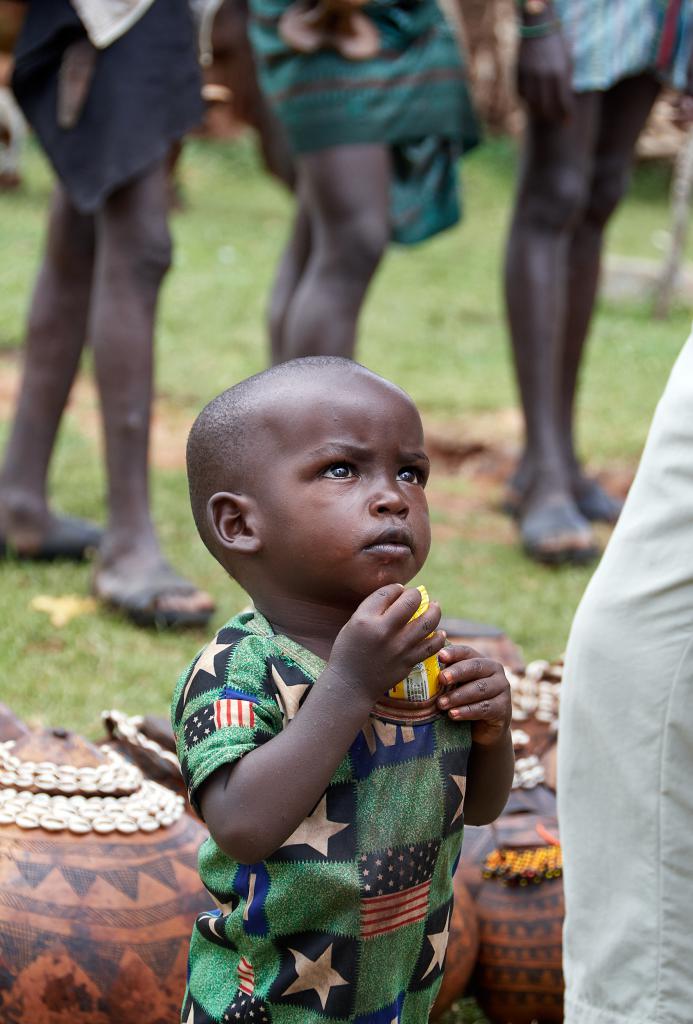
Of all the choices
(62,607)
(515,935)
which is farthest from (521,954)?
(62,607)

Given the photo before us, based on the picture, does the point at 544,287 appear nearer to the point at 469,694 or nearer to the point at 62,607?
the point at 62,607

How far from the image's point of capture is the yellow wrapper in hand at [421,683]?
1.55 meters

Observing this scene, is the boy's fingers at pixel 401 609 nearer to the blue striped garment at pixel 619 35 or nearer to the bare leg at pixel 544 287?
the bare leg at pixel 544 287

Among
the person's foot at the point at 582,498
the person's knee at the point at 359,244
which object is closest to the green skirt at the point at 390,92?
the person's knee at the point at 359,244

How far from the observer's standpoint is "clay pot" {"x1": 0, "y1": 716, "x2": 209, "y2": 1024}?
189 centimetres

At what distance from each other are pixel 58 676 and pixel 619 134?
2.55 m

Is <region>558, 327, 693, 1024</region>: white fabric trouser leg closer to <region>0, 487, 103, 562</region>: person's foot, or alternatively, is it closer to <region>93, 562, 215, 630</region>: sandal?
<region>93, 562, 215, 630</region>: sandal

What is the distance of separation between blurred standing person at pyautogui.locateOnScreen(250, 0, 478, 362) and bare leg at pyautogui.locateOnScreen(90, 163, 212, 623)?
1.66 feet

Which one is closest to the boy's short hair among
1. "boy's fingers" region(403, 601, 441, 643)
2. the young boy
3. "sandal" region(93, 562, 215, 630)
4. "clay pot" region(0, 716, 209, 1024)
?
the young boy

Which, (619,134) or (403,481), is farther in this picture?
(619,134)

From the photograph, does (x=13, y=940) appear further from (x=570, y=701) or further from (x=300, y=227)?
(x=300, y=227)

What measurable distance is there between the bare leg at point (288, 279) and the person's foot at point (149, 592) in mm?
1058

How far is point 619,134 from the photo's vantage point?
4527 mm

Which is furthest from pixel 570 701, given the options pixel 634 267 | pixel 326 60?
pixel 634 267
